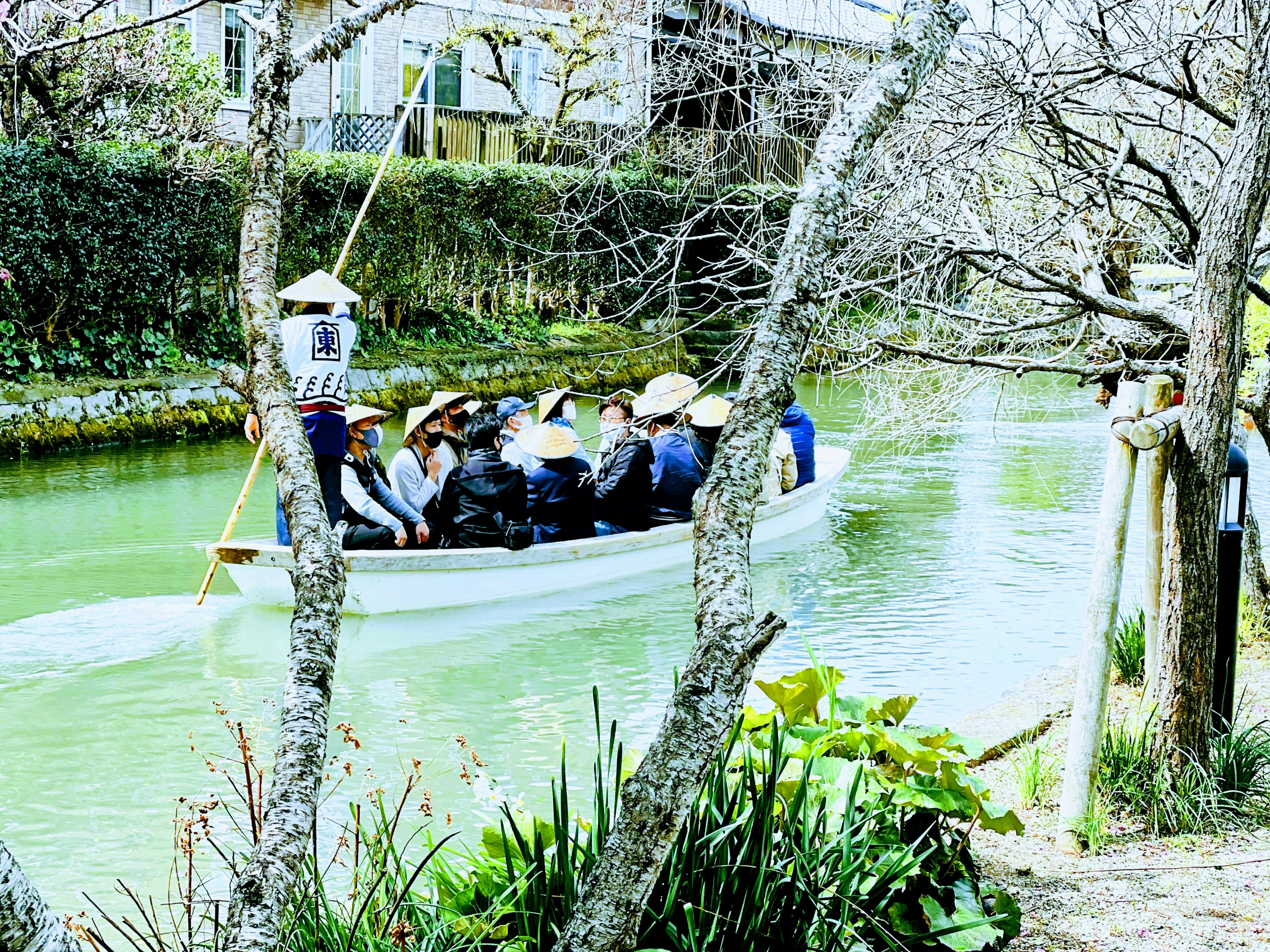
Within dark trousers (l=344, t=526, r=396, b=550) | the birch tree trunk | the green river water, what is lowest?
the green river water

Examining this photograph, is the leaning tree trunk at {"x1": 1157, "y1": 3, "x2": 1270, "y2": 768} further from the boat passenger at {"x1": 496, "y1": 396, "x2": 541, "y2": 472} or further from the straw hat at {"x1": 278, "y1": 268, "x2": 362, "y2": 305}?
the boat passenger at {"x1": 496, "y1": 396, "x2": 541, "y2": 472}

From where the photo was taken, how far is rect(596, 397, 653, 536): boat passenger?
9711 millimetres

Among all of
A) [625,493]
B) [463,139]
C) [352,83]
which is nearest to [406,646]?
[625,493]

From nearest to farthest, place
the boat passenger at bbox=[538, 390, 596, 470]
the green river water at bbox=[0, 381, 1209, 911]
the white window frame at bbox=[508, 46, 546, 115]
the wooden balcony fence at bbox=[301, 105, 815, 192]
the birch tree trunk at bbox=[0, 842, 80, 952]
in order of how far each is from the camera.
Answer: the birch tree trunk at bbox=[0, 842, 80, 952], the green river water at bbox=[0, 381, 1209, 911], the boat passenger at bbox=[538, 390, 596, 470], the wooden balcony fence at bbox=[301, 105, 815, 192], the white window frame at bbox=[508, 46, 546, 115]

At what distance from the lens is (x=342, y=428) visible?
28.1 ft

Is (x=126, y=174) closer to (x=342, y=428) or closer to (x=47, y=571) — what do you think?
(x=47, y=571)

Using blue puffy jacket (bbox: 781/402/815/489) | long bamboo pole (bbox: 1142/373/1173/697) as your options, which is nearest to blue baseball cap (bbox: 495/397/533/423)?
blue puffy jacket (bbox: 781/402/815/489)

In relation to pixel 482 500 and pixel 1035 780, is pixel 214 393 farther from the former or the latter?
pixel 1035 780

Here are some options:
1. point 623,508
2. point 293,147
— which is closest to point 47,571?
point 623,508

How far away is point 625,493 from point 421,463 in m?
1.51

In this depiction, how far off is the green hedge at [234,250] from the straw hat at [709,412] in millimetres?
2276

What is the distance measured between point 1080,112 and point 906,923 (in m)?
3.73

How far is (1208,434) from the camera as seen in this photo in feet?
14.7

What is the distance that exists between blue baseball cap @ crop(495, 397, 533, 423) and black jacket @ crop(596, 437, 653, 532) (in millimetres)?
1397
